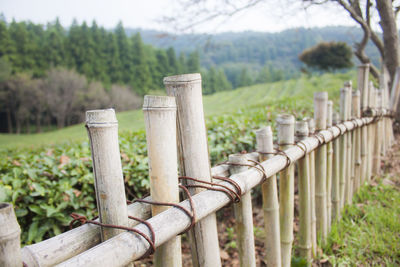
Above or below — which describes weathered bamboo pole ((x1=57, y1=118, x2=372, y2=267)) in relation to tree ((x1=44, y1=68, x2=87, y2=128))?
below

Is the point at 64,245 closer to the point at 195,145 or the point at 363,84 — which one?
the point at 195,145

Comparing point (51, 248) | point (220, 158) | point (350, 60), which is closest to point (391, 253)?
point (220, 158)

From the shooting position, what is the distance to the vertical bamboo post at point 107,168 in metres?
0.84

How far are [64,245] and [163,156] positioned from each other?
A: 0.40 m

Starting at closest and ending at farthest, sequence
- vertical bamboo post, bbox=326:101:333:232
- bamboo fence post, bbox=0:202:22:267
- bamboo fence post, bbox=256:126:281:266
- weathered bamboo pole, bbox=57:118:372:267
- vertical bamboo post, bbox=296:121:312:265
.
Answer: bamboo fence post, bbox=0:202:22:267 → weathered bamboo pole, bbox=57:118:372:267 → bamboo fence post, bbox=256:126:281:266 → vertical bamboo post, bbox=296:121:312:265 → vertical bamboo post, bbox=326:101:333:232

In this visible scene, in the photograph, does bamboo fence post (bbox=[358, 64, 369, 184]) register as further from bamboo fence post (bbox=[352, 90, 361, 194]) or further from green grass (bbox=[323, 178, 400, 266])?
green grass (bbox=[323, 178, 400, 266])

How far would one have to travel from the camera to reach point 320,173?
2.16 meters

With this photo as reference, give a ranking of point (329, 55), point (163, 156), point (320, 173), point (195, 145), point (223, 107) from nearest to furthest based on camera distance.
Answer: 1. point (163, 156)
2. point (195, 145)
3. point (320, 173)
4. point (223, 107)
5. point (329, 55)

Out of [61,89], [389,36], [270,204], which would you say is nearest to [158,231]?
[270,204]

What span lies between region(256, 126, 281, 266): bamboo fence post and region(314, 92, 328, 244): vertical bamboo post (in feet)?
2.44

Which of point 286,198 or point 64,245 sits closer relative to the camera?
point 64,245

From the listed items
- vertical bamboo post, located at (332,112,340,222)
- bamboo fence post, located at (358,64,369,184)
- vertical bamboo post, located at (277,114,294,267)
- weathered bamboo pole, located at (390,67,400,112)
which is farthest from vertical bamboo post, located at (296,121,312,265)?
weathered bamboo pole, located at (390,67,400,112)

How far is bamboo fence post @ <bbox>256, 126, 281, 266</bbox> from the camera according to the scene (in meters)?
1.54

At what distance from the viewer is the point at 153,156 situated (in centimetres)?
99
